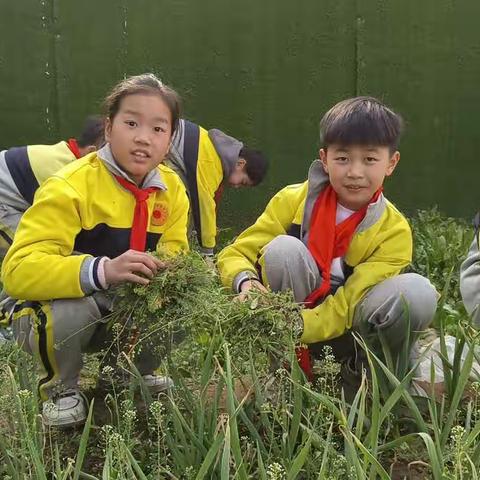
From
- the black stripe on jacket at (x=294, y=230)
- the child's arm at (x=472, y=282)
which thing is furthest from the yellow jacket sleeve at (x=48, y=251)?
the child's arm at (x=472, y=282)

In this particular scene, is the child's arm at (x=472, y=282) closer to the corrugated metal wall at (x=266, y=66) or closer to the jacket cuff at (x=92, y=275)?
the jacket cuff at (x=92, y=275)

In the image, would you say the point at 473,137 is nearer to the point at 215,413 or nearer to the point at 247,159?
the point at 247,159

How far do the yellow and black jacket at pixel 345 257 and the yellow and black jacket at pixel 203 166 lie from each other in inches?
54.4

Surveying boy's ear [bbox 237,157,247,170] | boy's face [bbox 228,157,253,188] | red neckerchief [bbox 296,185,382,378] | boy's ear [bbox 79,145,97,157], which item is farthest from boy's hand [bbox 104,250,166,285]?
boy's ear [bbox 237,157,247,170]

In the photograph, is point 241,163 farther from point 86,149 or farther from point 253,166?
point 86,149

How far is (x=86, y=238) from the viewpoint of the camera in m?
2.49

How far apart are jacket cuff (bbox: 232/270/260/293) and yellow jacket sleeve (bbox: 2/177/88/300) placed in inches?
18.4

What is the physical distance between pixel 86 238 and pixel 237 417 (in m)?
0.78

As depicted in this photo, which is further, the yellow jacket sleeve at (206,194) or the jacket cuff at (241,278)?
the yellow jacket sleeve at (206,194)

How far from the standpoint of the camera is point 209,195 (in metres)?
4.16

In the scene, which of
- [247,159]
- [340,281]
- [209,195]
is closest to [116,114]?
[340,281]

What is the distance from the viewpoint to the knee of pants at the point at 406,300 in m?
2.41

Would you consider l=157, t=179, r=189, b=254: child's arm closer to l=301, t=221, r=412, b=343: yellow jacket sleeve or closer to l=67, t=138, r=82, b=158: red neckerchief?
l=301, t=221, r=412, b=343: yellow jacket sleeve

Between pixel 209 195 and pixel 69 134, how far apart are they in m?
1.75
